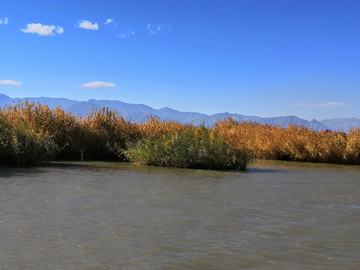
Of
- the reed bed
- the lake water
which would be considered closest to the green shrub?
the reed bed

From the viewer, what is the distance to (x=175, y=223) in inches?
273

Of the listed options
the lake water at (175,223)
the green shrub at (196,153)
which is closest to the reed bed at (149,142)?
the green shrub at (196,153)

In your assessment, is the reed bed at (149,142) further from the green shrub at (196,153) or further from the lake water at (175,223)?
the lake water at (175,223)

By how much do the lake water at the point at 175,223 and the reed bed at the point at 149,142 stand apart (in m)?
3.13

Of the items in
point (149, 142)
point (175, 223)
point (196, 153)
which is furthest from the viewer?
point (149, 142)

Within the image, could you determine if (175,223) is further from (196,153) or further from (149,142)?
(149,142)

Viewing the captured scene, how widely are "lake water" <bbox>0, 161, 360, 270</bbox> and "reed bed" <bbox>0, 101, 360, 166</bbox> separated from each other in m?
3.13

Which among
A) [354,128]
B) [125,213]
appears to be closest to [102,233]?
[125,213]

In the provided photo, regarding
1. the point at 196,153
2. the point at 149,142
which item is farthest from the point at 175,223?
the point at 149,142

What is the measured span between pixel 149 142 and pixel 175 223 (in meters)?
9.51

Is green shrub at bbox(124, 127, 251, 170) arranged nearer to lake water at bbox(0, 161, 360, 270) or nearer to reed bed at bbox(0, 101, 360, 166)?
reed bed at bbox(0, 101, 360, 166)

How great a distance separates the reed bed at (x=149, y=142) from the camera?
15.5m

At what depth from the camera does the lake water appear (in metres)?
5.12

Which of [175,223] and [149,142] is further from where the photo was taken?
[149,142]
